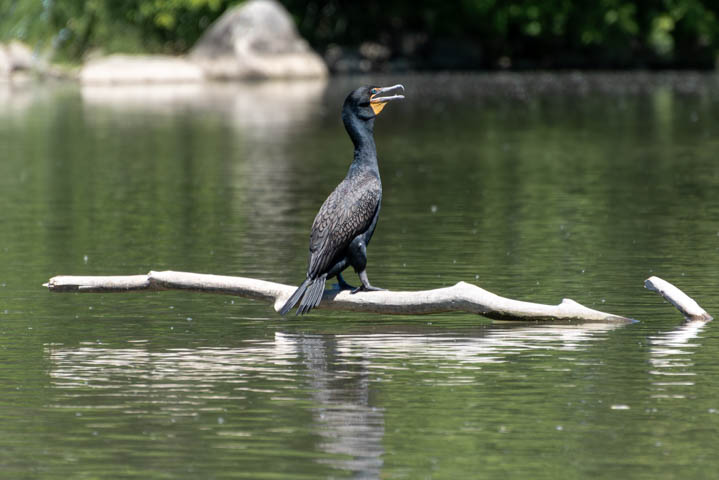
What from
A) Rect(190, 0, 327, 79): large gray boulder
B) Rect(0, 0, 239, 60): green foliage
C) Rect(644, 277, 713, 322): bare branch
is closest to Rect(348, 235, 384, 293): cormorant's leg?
Rect(644, 277, 713, 322): bare branch

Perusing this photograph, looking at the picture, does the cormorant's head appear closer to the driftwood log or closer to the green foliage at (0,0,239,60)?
the driftwood log

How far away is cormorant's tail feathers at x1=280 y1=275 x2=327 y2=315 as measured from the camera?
11008 mm

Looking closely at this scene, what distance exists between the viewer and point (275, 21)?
60.9 m

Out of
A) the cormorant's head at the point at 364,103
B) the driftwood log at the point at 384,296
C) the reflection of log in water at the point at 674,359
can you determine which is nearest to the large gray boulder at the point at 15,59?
the cormorant's head at the point at 364,103

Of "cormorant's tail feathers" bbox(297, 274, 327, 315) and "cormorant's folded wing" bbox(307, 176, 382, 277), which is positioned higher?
"cormorant's folded wing" bbox(307, 176, 382, 277)

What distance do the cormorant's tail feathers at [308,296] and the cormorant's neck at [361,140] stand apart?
1.04 metres

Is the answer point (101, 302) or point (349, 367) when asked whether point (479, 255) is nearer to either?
point (101, 302)

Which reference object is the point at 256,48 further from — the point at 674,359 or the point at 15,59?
the point at 674,359

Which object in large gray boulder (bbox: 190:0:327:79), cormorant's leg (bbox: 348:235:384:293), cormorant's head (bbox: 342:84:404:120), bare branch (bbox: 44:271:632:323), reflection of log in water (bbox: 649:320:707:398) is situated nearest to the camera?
reflection of log in water (bbox: 649:320:707:398)

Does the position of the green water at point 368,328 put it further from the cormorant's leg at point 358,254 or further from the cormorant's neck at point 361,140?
the cormorant's neck at point 361,140

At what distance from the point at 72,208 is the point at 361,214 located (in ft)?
32.3

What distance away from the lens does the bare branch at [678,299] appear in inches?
440

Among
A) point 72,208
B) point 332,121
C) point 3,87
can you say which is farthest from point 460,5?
point 72,208

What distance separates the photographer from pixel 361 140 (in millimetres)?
11680
